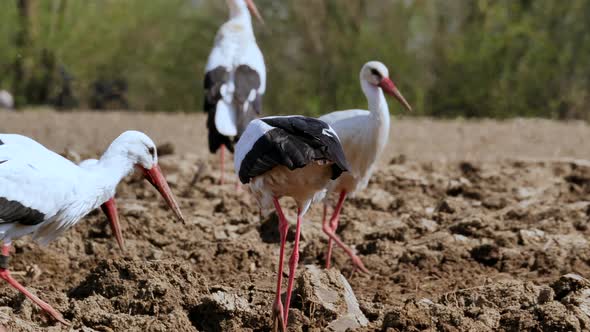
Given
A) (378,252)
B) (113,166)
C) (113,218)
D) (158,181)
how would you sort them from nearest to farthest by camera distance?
(113,166), (158,181), (113,218), (378,252)

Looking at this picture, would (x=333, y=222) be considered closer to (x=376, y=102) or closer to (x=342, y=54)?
(x=376, y=102)

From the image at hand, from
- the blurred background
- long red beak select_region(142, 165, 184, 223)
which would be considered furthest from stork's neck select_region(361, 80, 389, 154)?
the blurred background

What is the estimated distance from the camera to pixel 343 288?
515 centimetres

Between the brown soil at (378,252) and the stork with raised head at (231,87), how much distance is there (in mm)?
395

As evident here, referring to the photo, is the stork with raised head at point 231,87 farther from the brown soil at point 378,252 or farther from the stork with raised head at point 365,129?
the stork with raised head at point 365,129

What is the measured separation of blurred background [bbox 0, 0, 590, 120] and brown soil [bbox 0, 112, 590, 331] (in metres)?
5.27

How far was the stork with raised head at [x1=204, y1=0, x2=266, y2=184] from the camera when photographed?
886 centimetres

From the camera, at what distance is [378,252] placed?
6730mm

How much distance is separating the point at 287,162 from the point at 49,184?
1.15 m

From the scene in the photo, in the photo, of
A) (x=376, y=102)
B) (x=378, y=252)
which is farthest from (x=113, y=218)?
(x=376, y=102)

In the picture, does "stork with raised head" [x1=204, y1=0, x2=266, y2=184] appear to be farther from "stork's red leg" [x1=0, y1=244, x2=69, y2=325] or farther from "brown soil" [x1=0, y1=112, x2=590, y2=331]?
"stork's red leg" [x1=0, y1=244, x2=69, y2=325]

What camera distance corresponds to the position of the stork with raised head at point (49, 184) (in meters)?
5.02

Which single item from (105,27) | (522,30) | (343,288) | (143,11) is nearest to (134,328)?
(343,288)

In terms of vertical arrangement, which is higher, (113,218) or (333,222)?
(113,218)
